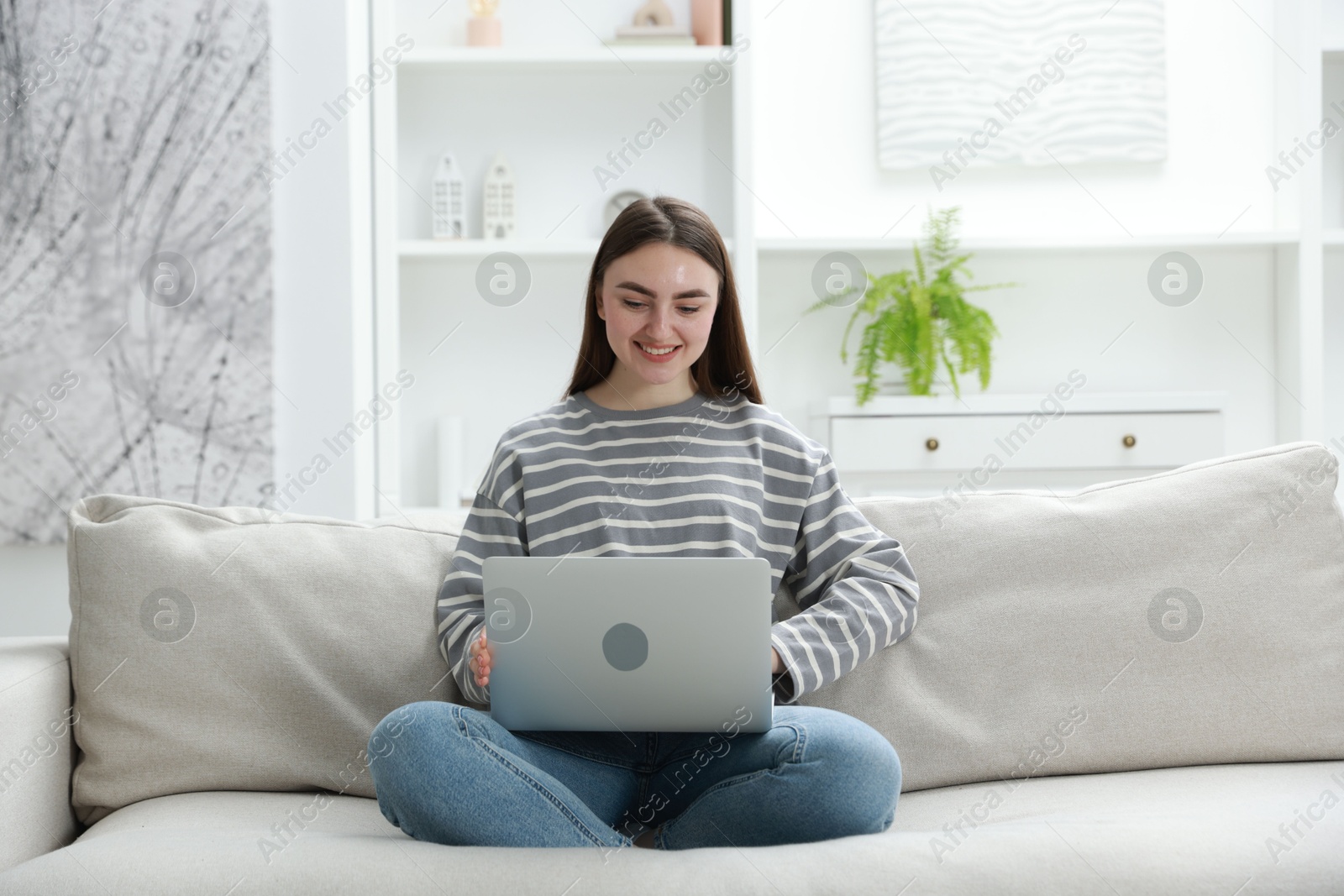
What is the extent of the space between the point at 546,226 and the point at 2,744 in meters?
2.10

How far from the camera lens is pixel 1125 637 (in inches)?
53.4

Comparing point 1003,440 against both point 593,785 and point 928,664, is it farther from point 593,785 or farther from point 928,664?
point 593,785

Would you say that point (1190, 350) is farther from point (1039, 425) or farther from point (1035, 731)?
point (1035, 731)

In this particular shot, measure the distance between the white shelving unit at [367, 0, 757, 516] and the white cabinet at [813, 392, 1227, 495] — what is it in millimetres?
698

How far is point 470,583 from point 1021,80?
2.38 metres

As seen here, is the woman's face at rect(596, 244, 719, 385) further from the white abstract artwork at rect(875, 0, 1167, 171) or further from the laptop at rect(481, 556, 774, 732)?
the white abstract artwork at rect(875, 0, 1167, 171)

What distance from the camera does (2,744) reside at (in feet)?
3.83

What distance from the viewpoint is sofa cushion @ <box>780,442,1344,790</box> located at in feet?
4.37

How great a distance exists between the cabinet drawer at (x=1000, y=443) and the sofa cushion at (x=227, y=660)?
1629mm

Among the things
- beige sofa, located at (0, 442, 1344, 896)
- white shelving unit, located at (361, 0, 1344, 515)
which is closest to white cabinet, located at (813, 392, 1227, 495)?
white shelving unit, located at (361, 0, 1344, 515)

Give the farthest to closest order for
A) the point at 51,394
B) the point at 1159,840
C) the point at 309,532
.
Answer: the point at 51,394 < the point at 309,532 < the point at 1159,840

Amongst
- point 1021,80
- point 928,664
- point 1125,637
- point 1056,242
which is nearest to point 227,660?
point 928,664

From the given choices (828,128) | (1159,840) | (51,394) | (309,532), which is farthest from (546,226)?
(1159,840)

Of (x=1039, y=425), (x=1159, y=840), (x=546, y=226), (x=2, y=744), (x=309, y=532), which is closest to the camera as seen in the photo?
(x=1159, y=840)
